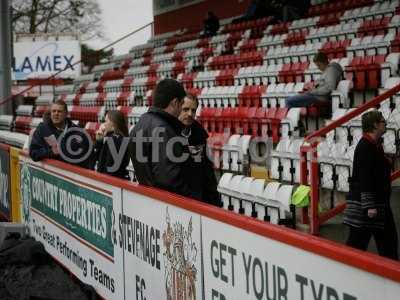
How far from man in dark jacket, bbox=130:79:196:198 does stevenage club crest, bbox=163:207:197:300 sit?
22 cm

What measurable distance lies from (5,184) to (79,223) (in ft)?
12.0

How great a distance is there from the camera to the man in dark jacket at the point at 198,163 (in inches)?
161

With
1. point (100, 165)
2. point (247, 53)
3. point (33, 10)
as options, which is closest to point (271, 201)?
point (100, 165)

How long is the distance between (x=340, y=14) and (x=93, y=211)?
12344mm

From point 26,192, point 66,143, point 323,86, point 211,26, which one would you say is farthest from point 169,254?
point 211,26

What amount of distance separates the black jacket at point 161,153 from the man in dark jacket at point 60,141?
96.8 inches

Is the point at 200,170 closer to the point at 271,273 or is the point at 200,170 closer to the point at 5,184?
the point at 271,273

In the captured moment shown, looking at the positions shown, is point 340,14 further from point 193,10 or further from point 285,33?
point 193,10

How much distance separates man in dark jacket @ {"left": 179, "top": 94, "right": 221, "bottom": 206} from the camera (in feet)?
13.4

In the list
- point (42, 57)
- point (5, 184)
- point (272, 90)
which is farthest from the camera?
point (42, 57)

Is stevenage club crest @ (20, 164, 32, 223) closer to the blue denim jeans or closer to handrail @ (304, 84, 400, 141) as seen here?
handrail @ (304, 84, 400, 141)

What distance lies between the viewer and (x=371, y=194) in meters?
5.06

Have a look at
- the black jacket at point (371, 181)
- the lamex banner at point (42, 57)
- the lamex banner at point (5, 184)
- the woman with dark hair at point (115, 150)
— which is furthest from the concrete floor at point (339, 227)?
the lamex banner at point (42, 57)

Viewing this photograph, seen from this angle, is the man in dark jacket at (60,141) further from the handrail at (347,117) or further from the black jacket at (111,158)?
the handrail at (347,117)
